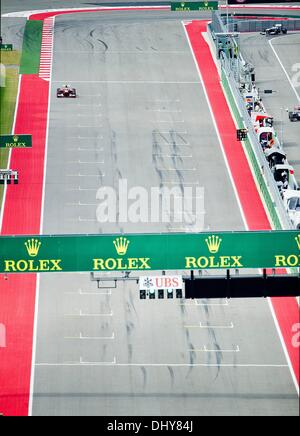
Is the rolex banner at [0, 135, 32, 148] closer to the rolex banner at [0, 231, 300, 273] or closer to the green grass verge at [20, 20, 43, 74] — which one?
the green grass verge at [20, 20, 43, 74]

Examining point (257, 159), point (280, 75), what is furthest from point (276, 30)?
point (257, 159)

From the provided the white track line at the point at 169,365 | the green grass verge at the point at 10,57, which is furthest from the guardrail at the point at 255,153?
the green grass verge at the point at 10,57

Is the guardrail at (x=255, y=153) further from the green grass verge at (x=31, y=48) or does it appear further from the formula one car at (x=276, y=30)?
the green grass verge at (x=31, y=48)

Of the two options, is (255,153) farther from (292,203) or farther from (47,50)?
(47,50)

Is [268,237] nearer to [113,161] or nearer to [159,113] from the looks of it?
[113,161]

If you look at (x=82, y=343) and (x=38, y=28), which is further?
(x=38, y=28)
